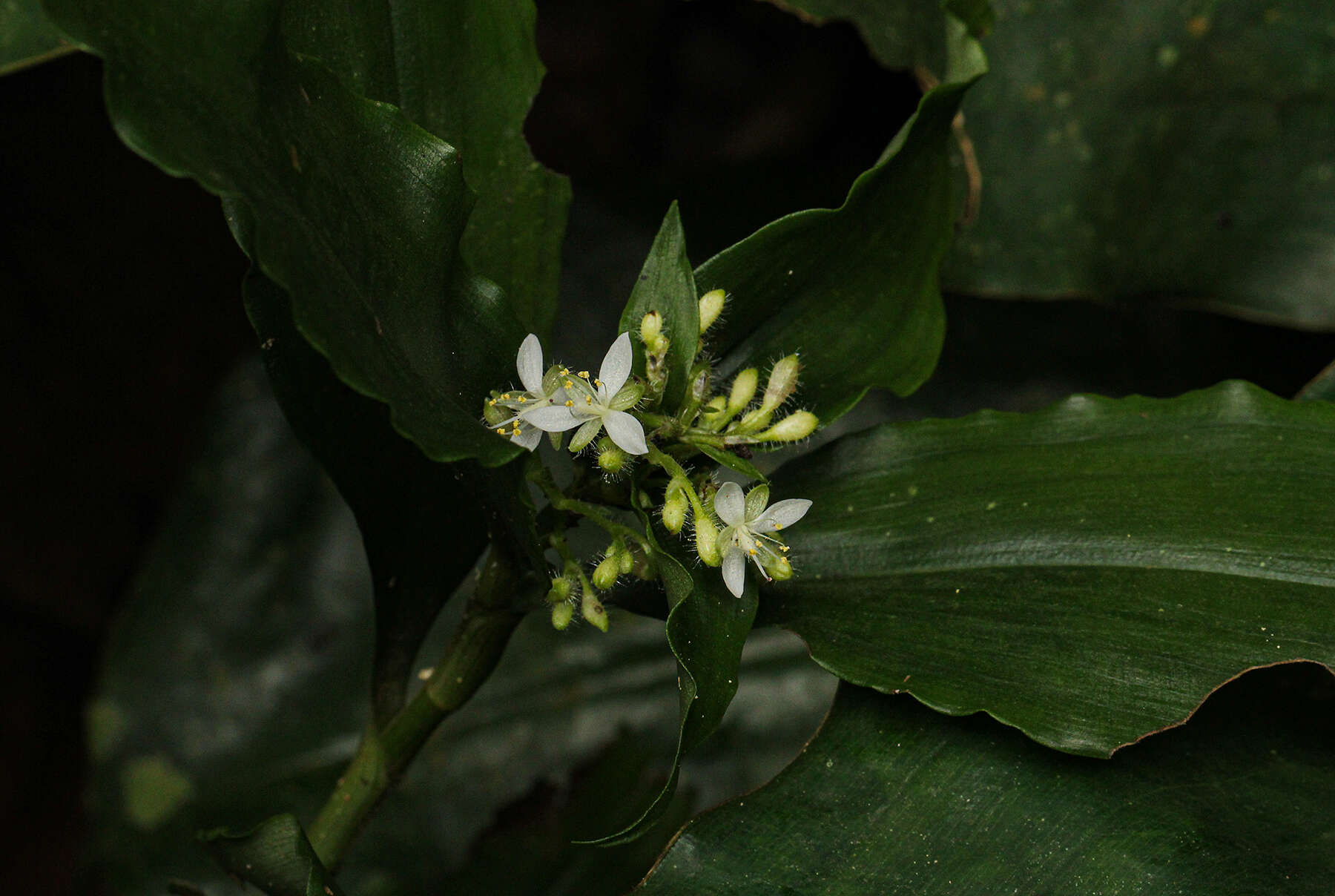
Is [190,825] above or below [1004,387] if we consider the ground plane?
above

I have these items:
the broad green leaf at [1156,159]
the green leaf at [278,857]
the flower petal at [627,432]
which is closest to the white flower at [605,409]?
the flower petal at [627,432]

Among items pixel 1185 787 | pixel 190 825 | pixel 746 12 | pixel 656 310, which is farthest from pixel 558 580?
pixel 746 12

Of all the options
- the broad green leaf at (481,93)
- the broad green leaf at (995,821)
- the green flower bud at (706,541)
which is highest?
the broad green leaf at (481,93)

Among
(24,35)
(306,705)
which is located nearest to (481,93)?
(24,35)

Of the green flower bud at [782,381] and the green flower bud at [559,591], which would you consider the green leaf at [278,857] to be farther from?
the green flower bud at [782,381]

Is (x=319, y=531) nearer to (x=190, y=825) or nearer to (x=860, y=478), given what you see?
(x=190, y=825)

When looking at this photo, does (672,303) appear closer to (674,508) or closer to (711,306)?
(711,306)

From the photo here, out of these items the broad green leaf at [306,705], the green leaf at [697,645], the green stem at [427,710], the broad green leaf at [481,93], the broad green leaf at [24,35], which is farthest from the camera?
the broad green leaf at [306,705]
